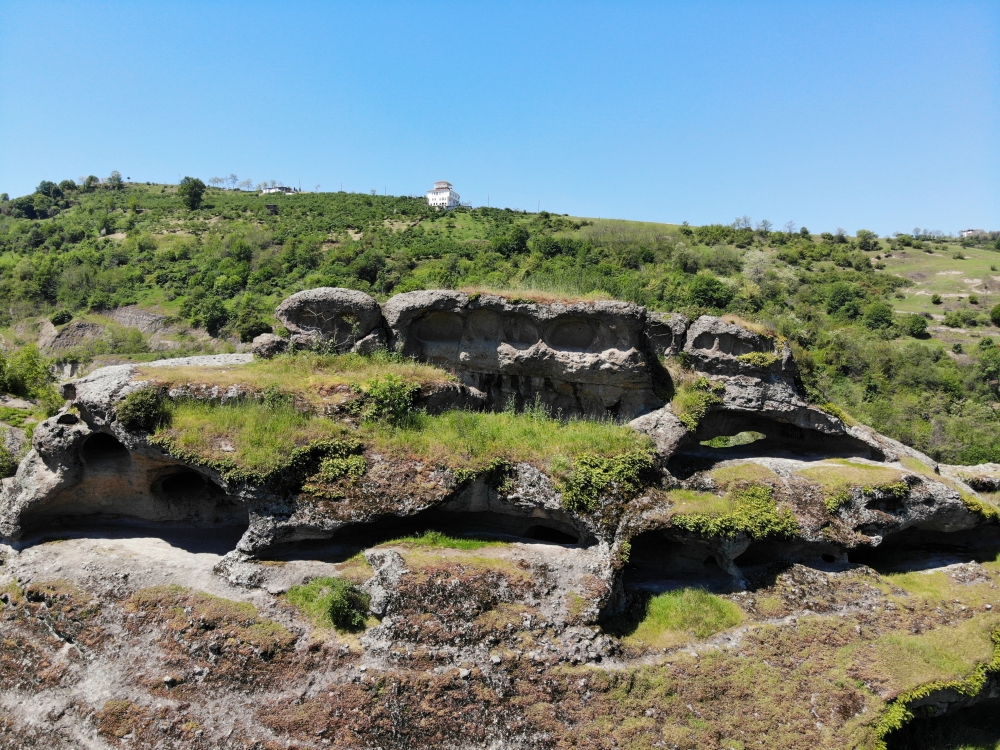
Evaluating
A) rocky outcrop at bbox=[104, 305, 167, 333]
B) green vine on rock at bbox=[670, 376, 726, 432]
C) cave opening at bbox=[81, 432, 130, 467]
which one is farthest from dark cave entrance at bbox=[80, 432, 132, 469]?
rocky outcrop at bbox=[104, 305, 167, 333]

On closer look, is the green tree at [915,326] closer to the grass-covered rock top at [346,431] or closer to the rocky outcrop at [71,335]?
the grass-covered rock top at [346,431]

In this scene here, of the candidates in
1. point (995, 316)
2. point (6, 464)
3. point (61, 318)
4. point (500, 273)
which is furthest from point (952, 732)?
point (61, 318)

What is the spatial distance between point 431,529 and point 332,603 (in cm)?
281

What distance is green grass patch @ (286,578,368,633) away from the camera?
1076 centimetres

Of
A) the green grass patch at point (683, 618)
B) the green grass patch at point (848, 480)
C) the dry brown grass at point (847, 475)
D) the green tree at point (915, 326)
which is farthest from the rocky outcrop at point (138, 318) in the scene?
the green tree at point (915, 326)

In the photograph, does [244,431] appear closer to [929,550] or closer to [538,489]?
[538,489]

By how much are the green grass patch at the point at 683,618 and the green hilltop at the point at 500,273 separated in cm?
2074

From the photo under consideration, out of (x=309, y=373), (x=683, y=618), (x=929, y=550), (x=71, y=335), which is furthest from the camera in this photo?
(x=71, y=335)

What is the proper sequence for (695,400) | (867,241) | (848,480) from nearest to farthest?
(848,480) → (695,400) → (867,241)

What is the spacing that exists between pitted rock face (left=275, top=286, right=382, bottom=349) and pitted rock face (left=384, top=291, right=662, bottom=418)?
0.65 m

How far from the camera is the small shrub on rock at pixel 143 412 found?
39.2 feet

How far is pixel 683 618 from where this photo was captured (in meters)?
12.2

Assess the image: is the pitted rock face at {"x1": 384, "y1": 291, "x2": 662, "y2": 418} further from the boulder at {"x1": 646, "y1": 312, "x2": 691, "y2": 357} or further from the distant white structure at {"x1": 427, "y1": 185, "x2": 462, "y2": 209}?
the distant white structure at {"x1": 427, "y1": 185, "x2": 462, "y2": 209}

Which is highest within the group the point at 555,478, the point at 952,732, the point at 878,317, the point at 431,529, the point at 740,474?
the point at 878,317
